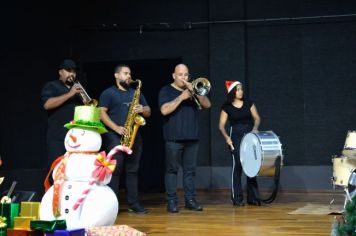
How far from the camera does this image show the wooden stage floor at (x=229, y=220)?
440cm

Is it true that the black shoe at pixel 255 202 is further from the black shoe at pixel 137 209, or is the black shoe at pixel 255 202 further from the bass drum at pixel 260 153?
the black shoe at pixel 137 209

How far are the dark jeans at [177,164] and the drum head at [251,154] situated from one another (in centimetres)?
78

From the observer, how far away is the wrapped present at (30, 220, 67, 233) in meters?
3.38

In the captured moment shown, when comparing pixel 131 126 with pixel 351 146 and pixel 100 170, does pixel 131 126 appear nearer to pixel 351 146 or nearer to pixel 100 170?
pixel 100 170

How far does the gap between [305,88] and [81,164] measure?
503 cm

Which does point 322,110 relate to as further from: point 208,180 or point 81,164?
point 81,164

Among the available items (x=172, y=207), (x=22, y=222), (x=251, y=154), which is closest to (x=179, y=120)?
(x=172, y=207)

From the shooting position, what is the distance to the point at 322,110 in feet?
26.8

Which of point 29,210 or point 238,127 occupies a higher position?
point 238,127

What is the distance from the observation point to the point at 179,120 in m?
5.70

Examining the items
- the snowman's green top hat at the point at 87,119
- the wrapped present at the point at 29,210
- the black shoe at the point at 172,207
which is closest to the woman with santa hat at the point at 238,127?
the black shoe at the point at 172,207

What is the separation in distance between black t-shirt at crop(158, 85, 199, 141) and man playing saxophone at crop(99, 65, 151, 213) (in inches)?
9.5

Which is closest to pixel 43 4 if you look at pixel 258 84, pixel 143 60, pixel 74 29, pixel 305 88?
pixel 74 29

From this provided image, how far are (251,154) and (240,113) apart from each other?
48 cm
